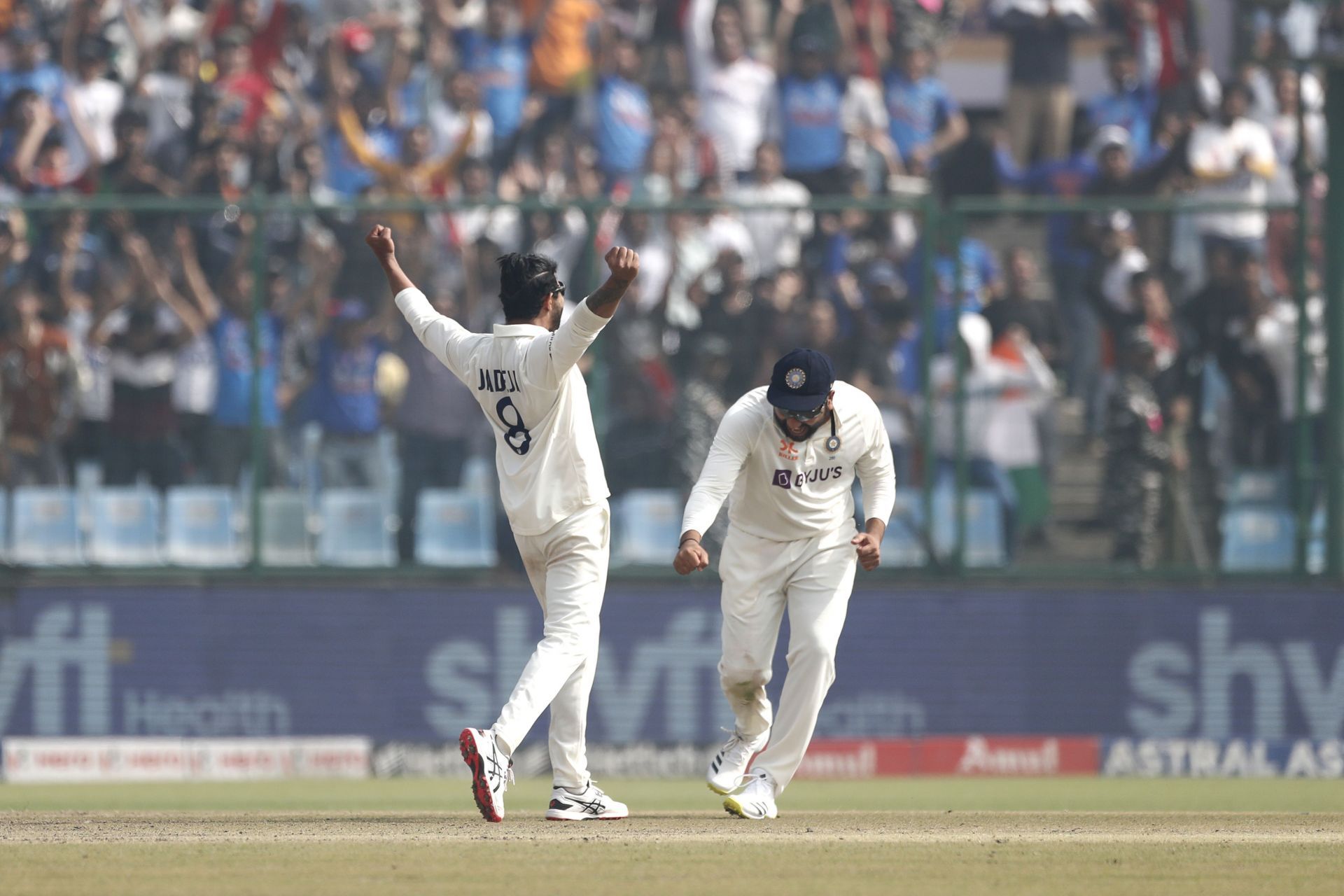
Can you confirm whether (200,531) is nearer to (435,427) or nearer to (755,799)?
(435,427)

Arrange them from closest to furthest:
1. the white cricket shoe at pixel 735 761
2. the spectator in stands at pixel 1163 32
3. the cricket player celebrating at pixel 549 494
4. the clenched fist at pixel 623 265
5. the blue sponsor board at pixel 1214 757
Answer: the clenched fist at pixel 623 265 < the cricket player celebrating at pixel 549 494 < the white cricket shoe at pixel 735 761 < the blue sponsor board at pixel 1214 757 < the spectator in stands at pixel 1163 32

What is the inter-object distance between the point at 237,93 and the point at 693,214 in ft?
14.7

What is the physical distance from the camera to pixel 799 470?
8484 mm

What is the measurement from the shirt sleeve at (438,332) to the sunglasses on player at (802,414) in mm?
1311

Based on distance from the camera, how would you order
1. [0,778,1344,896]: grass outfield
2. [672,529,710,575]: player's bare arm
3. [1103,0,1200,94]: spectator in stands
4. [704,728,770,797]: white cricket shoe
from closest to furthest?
[0,778,1344,896]: grass outfield < [672,529,710,575]: player's bare arm < [704,728,770,797]: white cricket shoe < [1103,0,1200,94]: spectator in stands

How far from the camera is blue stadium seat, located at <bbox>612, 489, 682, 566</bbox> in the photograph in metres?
13.2

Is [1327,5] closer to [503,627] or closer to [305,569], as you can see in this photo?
[503,627]

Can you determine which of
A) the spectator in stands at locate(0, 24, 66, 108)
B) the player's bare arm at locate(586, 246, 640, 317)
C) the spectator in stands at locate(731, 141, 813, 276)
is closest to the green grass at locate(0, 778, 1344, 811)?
the player's bare arm at locate(586, 246, 640, 317)

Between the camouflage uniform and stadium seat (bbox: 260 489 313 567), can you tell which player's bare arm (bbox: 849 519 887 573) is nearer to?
the camouflage uniform

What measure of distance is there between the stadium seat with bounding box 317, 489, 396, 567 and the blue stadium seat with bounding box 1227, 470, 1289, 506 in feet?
18.1

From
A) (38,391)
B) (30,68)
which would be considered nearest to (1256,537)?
(38,391)

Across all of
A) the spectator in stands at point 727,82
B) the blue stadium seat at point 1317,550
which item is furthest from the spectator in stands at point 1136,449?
the spectator in stands at point 727,82

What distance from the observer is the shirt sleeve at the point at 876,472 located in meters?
8.55

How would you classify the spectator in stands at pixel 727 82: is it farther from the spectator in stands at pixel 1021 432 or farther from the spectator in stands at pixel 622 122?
the spectator in stands at pixel 1021 432
